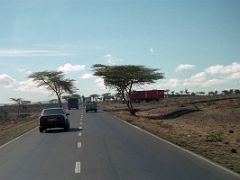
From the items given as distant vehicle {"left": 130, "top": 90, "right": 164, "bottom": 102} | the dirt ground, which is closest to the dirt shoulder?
the dirt ground

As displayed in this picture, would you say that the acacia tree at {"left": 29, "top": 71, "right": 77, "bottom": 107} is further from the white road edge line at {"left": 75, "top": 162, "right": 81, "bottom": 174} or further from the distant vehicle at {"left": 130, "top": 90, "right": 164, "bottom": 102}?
the white road edge line at {"left": 75, "top": 162, "right": 81, "bottom": 174}

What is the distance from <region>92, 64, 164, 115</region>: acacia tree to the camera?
68750 mm

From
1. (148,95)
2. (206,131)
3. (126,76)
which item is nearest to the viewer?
(206,131)

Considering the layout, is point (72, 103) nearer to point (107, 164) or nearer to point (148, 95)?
point (148, 95)

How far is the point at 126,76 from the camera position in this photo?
68750mm

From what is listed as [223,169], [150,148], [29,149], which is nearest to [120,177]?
[223,169]

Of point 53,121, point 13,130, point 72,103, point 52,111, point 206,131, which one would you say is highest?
point 72,103

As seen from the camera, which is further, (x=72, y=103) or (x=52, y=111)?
(x=72, y=103)

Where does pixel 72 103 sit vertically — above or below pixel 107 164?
above

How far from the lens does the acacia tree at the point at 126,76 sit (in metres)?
68.8

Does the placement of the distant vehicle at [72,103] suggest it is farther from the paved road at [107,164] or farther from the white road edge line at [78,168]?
the white road edge line at [78,168]

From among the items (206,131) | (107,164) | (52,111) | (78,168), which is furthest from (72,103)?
(78,168)

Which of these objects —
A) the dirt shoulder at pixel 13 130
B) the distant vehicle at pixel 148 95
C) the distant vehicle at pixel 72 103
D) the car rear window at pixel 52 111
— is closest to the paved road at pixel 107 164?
the dirt shoulder at pixel 13 130

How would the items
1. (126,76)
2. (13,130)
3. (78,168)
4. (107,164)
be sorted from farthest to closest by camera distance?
(126,76)
(13,130)
(107,164)
(78,168)
